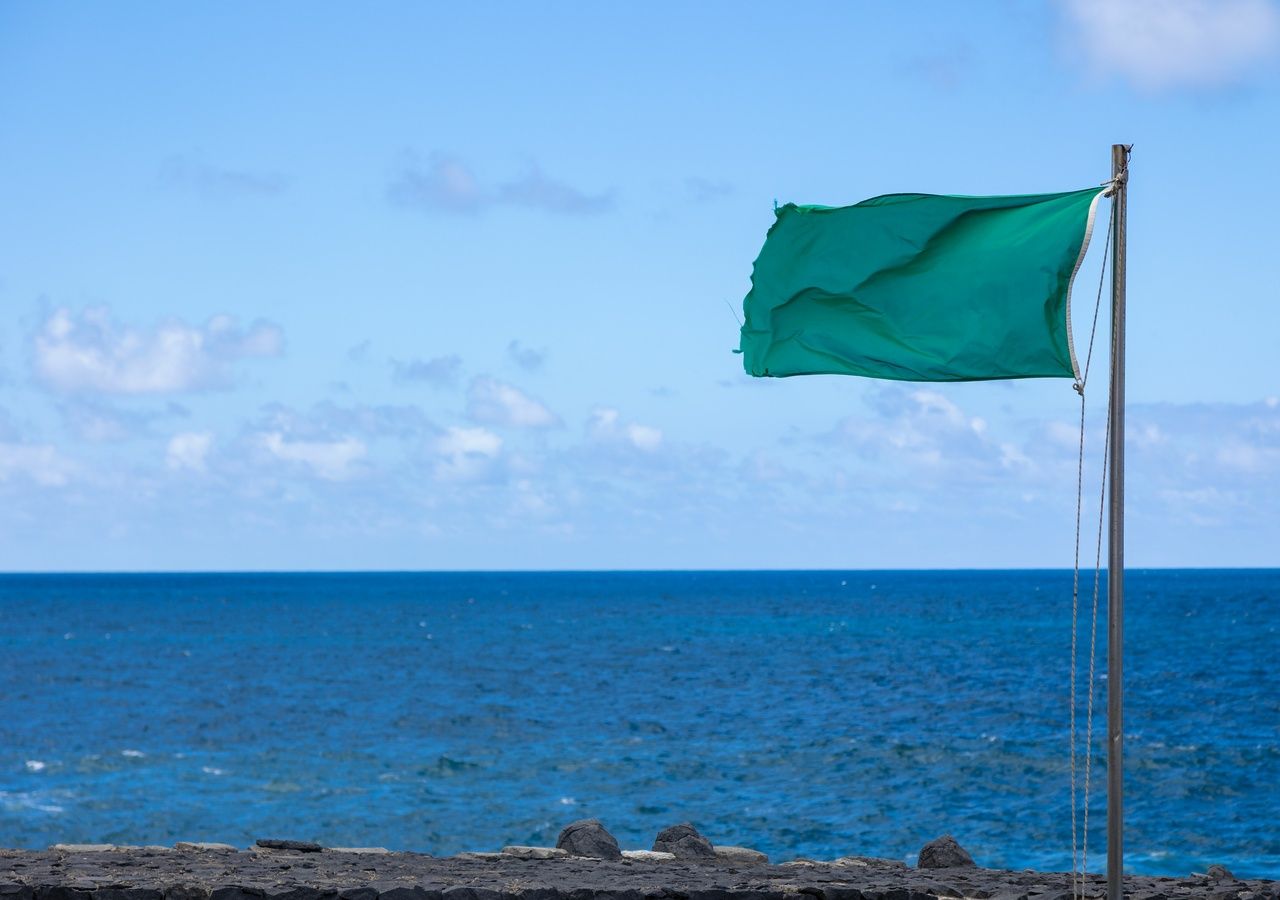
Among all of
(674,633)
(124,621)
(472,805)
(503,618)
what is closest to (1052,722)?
(472,805)

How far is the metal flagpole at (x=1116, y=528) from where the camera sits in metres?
8.12

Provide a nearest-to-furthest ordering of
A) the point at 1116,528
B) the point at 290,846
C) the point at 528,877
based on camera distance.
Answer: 1. the point at 1116,528
2. the point at 528,877
3. the point at 290,846

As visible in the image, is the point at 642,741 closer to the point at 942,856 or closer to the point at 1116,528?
the point at 942,856

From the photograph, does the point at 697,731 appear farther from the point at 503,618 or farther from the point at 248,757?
the point at 503,618

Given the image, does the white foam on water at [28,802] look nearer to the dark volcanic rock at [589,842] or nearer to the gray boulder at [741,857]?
the dark volcanic rock at [589,842]

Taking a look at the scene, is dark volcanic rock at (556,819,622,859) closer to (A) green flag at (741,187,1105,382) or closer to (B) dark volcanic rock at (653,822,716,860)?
(B) dark volcanic rock at (653,822,716,860)

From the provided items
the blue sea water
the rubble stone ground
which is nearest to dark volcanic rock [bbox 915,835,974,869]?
the rubble stone ground

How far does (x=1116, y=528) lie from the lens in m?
8.10

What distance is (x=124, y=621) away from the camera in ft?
379

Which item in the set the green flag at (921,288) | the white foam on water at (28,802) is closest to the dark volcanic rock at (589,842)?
the green flag at (921,288)

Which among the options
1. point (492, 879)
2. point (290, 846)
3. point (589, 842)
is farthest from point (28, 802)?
point (492, 879)

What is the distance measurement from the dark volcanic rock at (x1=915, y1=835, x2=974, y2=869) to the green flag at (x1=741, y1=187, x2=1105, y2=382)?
7.21 meters

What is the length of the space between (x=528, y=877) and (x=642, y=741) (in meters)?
29.1

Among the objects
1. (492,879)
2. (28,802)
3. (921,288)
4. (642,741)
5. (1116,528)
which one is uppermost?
(921,288)
